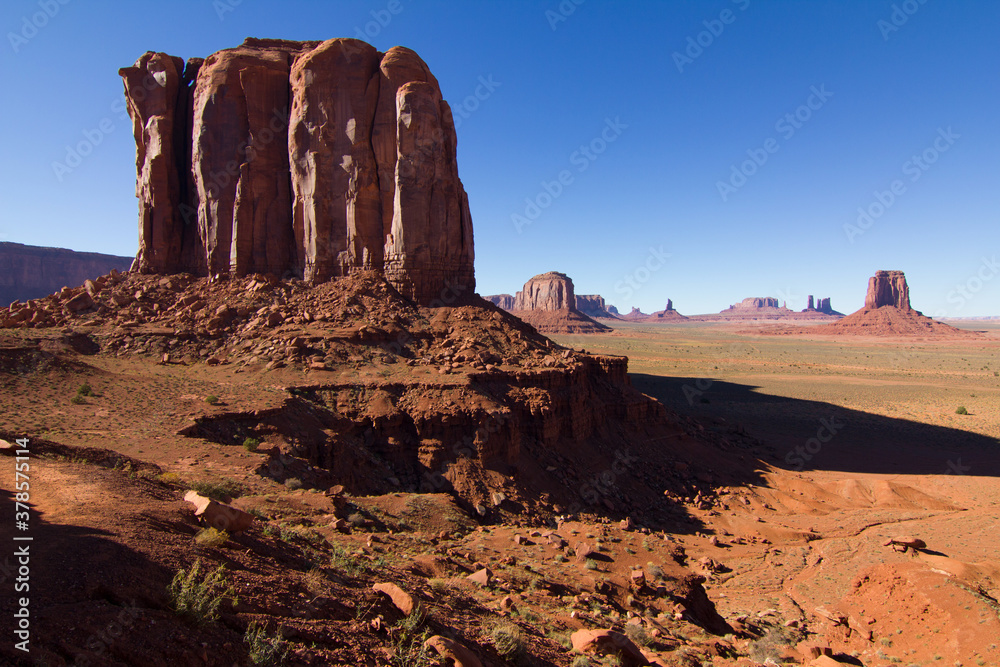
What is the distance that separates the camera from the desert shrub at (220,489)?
39.0 ft

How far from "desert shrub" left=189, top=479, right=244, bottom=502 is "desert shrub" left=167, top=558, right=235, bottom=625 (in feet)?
19.7

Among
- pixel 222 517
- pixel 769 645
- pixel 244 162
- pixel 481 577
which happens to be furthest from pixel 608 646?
pixel 244 162

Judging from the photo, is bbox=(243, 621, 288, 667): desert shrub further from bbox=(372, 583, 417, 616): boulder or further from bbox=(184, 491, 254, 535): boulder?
bbox=(184, 491, 254, 535): boulder

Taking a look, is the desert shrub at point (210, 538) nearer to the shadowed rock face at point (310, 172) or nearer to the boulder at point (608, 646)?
the boulder at point (608, 646)

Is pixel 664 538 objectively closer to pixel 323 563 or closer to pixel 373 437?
pixel 373 437

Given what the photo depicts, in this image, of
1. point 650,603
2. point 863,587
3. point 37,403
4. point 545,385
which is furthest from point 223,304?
point 863,587

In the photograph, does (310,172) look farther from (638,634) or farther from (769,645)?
(769,645)

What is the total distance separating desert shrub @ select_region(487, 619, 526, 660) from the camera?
7531 mm

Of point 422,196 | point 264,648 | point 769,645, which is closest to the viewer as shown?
point 264,648

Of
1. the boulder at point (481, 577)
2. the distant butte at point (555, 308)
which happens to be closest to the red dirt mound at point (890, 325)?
the distant butte at point (555, 308)

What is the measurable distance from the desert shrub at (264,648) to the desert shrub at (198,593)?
18.4 inches

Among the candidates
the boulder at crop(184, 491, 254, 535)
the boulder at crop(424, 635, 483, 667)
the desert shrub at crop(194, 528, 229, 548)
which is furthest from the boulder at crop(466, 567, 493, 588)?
the desert shrub at crop(194, 528, 229, 548)

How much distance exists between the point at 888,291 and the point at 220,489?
221m

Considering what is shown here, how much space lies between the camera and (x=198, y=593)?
5.74 meters
